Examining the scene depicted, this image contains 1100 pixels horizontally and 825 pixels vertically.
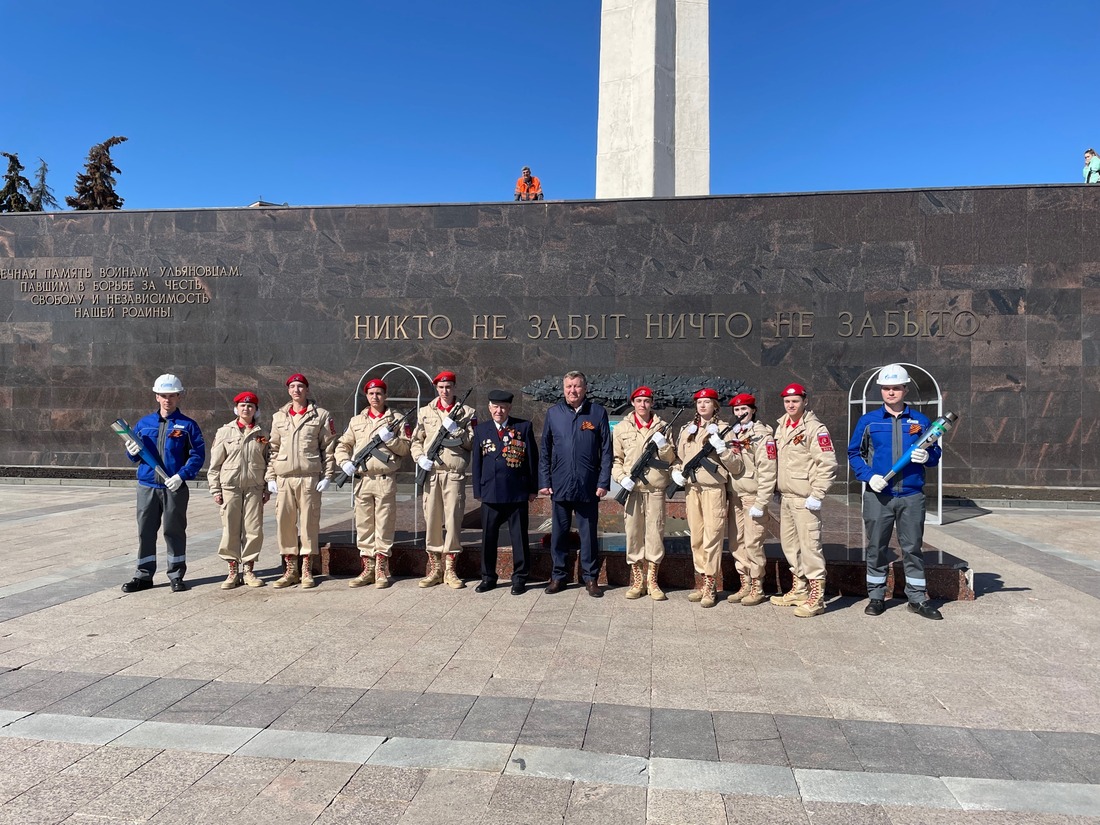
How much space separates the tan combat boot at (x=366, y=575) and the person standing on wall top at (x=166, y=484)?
4.81ft

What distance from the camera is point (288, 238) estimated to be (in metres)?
13.8

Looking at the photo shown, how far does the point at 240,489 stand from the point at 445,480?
6.00 feet

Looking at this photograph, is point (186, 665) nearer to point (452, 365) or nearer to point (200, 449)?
point (200, 449)

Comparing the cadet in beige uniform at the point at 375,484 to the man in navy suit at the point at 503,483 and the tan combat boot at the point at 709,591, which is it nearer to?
the man in navy suit at the point at 503,483

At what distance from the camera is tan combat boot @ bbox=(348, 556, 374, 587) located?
6.13m

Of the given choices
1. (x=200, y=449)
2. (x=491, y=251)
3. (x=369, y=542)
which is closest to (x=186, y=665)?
(x=369, y=542)

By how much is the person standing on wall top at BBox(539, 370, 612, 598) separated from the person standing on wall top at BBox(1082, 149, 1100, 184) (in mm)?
13066

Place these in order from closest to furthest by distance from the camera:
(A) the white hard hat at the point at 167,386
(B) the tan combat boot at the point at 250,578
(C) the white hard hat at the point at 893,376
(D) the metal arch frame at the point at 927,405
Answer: (C) the white hard hat at the point at 893,376 → (B) the tan combat boot at the point at 250,578 → (A) the white hard hat at the point at 167,386 → (D) the metal arch frame at the point at 927,405

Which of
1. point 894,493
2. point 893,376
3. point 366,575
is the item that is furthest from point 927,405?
point 366,575

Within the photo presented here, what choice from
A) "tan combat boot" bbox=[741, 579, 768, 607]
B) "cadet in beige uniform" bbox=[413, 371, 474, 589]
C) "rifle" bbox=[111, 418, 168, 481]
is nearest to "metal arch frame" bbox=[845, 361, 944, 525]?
"tan combat boot" bbox=[741, 579, 768, 607]

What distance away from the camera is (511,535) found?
6.04 metres

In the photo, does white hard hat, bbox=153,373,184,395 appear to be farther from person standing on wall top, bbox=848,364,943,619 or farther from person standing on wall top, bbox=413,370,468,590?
person standing on wall top, bbox=848,364,943,619

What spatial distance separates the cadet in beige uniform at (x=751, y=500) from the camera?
218 inches

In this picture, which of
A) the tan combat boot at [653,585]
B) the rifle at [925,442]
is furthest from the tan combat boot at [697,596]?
the rifle at [925,442]
